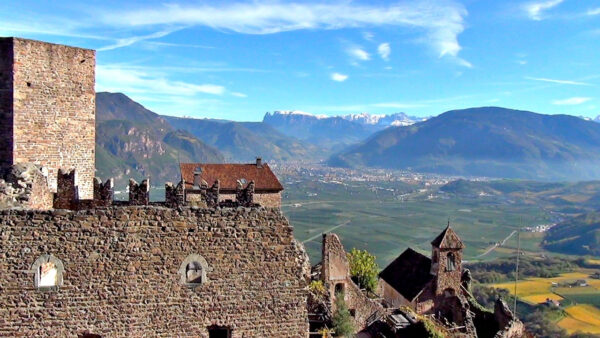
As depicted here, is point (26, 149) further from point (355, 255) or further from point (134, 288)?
point (355, 255)

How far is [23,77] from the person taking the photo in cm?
1284

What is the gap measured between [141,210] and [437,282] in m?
23.5

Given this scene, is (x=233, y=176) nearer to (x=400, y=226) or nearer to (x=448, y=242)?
(x=448, y=242)

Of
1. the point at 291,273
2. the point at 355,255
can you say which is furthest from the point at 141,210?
the point at 355,255

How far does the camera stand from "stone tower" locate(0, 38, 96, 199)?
41.8 feet

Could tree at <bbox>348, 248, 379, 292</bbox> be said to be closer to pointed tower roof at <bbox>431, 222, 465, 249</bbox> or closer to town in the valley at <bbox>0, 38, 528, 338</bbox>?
pointed tower roof at <bbox>431, 222, 465, 249</bbox>

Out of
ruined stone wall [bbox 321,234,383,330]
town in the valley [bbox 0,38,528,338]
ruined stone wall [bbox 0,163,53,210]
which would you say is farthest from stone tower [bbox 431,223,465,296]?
ruined stone wall [bbox 0,163,53,210]

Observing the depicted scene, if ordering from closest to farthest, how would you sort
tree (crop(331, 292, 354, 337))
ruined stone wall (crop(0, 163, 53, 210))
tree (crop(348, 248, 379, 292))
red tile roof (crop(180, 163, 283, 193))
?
ruined stone wall (crop(0, 163, 53, 210)) < tree (crop(331, 292, 354, 337)) < tree (crop(348, 248, 379, 292)) < red tile roof (crop(180, 163, 283, 193))

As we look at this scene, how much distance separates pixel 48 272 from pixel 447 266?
985 inches

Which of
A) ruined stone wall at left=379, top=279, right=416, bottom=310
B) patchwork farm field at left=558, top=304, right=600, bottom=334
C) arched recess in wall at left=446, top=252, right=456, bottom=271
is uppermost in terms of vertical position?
arched recess in wall at left=446, top=252, right=456, bottom=271

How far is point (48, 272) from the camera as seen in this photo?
9633mm

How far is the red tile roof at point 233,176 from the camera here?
3528 centimetres

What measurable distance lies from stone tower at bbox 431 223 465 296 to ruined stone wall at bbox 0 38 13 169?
2402cm

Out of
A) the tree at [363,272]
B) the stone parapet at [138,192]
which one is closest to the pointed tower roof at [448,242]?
the tree at [363,272]
